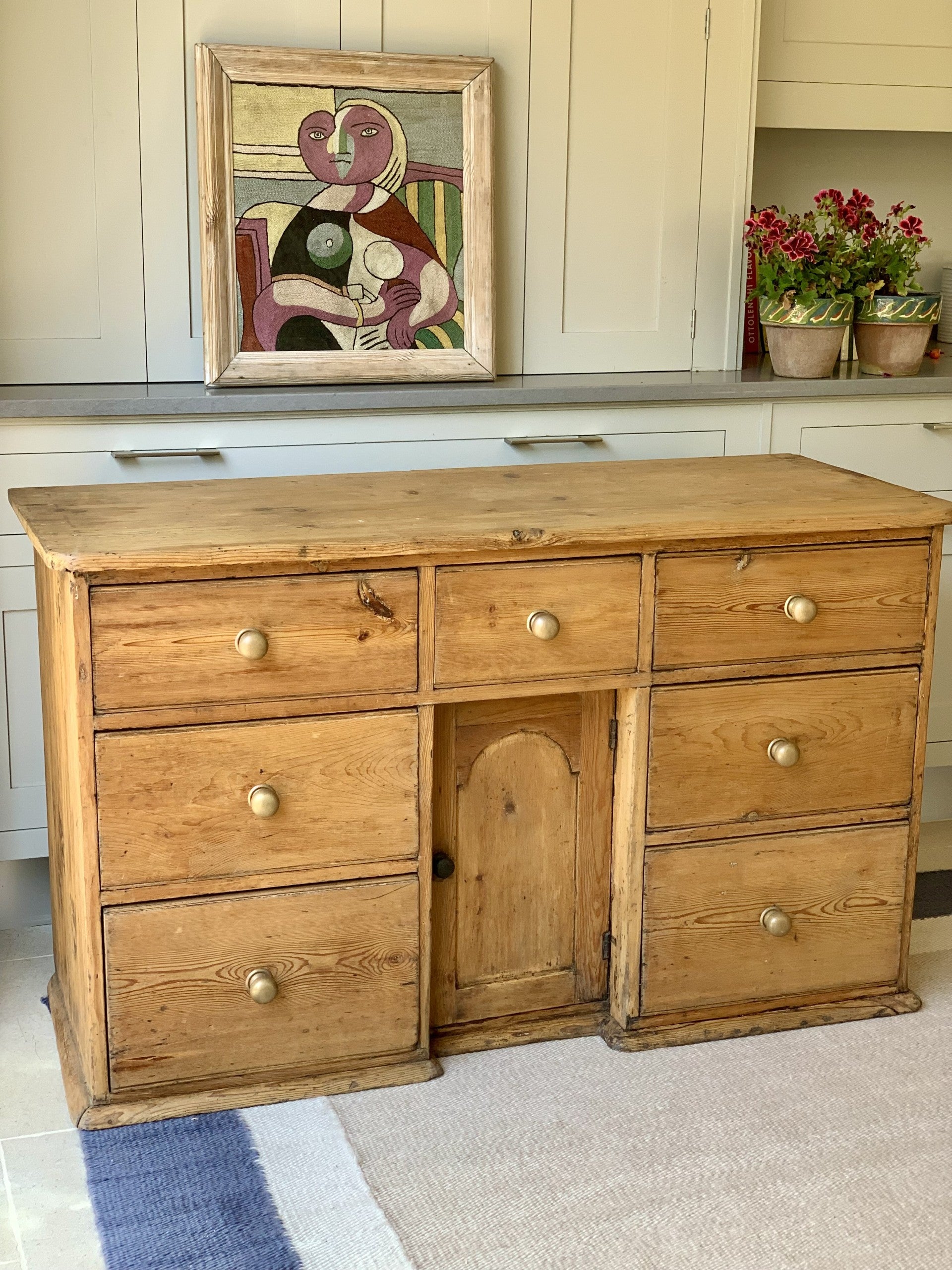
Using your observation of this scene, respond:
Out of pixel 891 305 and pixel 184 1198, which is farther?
pixel 891 305

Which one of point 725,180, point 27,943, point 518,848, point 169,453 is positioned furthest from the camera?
point 725,180

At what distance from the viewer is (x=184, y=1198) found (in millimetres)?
1797

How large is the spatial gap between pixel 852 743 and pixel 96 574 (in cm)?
118

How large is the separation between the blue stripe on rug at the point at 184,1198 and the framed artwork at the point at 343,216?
1.30m

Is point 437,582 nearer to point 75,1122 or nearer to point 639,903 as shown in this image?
point 639,903

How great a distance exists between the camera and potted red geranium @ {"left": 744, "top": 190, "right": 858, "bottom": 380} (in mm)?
2777

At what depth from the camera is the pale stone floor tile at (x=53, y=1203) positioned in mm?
1694

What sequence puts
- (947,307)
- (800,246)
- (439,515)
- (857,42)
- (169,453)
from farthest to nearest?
(947,307)
(857,42)
(800,246)
(169,453)
(439,515)

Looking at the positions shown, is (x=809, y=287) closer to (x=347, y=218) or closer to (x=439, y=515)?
(x=347, y=218)

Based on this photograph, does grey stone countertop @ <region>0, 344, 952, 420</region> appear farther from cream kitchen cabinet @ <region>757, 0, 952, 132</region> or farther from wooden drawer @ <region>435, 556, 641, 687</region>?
wooden drawer @ <region>435, 556, 641, 687</region>

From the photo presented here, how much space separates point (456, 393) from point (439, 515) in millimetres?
590

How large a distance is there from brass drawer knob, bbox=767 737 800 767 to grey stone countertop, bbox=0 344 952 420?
0.81m

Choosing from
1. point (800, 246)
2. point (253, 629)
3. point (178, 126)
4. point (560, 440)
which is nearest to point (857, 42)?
point (800, 246)

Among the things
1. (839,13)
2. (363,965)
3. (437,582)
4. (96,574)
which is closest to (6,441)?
(96,574)
